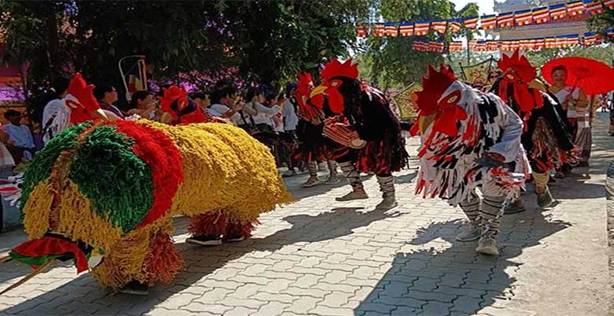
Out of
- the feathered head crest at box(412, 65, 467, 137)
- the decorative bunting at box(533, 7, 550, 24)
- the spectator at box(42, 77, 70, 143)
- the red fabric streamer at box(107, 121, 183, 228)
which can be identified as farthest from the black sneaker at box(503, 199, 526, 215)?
the decorative bunting at box(533, 7, 550, 24)

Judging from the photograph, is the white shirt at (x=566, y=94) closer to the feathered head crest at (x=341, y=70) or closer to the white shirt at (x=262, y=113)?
the feathered head crest at (x=341, y=70)

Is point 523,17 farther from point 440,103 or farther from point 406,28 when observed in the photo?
point 440,103

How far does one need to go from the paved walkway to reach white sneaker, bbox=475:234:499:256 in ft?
0.20

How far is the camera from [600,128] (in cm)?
1855

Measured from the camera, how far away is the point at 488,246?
471 cm

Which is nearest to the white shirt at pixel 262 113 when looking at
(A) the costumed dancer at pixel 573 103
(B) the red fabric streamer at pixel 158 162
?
(A) the costumed dancer at pixel 573 103

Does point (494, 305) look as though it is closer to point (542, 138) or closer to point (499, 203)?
point (499, 203)

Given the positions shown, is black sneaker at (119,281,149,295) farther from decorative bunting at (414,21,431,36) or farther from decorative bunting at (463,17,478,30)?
decorative bunting at (414,21,431,36)

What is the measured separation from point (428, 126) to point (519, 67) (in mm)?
1347

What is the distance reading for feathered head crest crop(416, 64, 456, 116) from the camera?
14.3ft

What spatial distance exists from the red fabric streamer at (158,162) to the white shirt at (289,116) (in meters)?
6.21

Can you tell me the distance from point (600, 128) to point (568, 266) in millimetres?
15884

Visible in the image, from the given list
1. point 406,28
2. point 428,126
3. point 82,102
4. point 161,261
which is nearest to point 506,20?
point 406,28

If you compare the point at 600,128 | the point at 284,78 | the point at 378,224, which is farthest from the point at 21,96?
the point at 600,128
